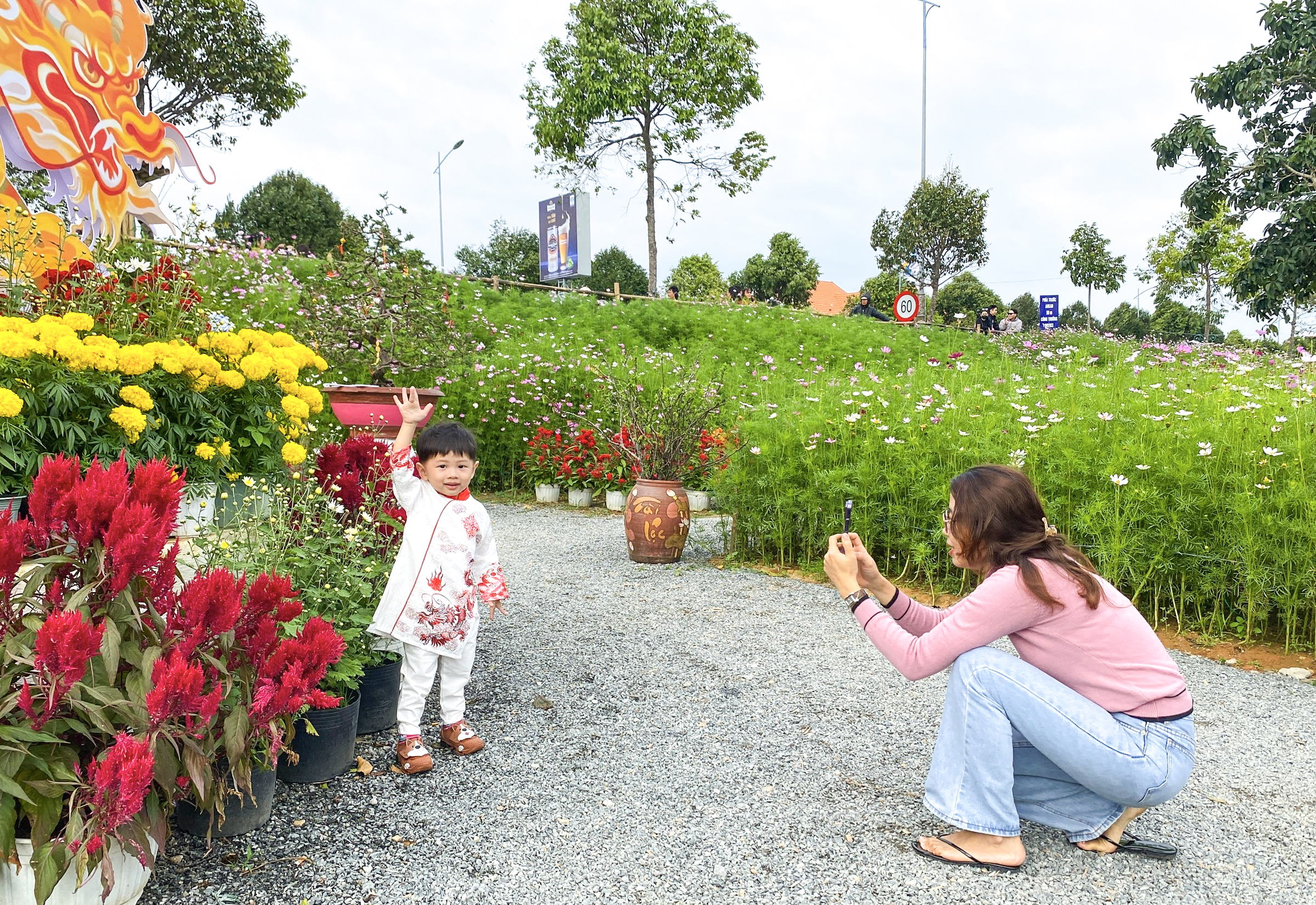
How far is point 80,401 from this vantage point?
2.85 m

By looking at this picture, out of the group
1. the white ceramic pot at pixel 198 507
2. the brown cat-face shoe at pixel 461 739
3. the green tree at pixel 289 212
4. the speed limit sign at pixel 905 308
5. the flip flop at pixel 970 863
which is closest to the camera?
the flip flop at pixel 970 863

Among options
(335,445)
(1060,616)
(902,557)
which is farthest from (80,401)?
(902,557)

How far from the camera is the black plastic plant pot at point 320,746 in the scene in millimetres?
2350

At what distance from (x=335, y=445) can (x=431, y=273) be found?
4508 mm

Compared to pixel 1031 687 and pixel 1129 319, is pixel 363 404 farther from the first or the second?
pixel 1129 319

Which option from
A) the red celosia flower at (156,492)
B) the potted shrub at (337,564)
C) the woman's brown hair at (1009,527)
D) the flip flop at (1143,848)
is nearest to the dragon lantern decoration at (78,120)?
the potted shrub at (337,564)

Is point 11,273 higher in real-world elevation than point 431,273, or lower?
lower

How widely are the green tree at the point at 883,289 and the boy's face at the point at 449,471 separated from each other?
37.6 m

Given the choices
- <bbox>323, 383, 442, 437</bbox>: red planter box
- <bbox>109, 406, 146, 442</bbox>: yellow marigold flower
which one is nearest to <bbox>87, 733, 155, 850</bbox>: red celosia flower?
<bbox>109, 406, 146, 442</bbox>: yellow marigold flower

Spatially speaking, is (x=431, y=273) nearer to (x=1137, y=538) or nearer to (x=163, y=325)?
(x=163, y=325)

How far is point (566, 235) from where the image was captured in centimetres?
2109

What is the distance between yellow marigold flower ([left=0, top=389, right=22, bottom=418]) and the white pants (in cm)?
141

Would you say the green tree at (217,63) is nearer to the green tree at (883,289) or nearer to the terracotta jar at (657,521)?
the terracotta jar at (657,521)

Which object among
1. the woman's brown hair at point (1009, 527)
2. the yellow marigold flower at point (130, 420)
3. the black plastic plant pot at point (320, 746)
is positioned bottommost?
the black plastic plant pot at point (320, 746)
